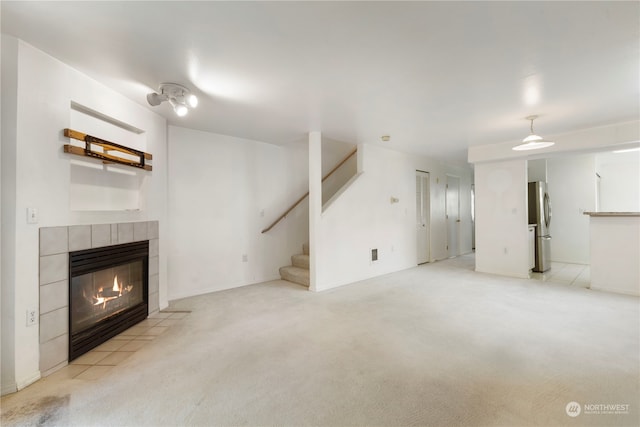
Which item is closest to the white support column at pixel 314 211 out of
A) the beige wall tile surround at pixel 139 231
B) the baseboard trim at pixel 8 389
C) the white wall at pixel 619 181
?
the beige wall tile surround at pixel 139 231

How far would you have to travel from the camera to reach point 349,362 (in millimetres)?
2129

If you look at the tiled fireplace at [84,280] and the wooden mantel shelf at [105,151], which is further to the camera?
the wooden mantel shelf at [105,151]

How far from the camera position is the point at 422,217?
20.5 feet

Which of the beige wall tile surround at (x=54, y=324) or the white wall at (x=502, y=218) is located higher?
the white wall at (x=502, y=218)

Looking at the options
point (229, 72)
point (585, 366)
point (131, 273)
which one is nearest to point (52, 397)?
point (131, 273)

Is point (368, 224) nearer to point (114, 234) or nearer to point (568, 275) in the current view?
point (114, 234)

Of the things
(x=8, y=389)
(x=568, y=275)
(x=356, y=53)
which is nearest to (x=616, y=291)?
(x=568, y=275)

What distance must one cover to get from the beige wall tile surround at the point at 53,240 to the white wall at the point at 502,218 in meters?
6.21

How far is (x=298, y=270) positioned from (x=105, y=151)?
311 cm

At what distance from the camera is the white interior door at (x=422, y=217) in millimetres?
6121

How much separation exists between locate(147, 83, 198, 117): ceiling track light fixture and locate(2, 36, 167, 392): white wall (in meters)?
0.54

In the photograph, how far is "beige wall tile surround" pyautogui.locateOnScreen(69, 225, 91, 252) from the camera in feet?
7.32

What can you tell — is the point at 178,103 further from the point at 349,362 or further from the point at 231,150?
the point at 349,362

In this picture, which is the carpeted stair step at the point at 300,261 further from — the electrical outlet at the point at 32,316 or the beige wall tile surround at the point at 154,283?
the electrical outlet at the point at 32,316
